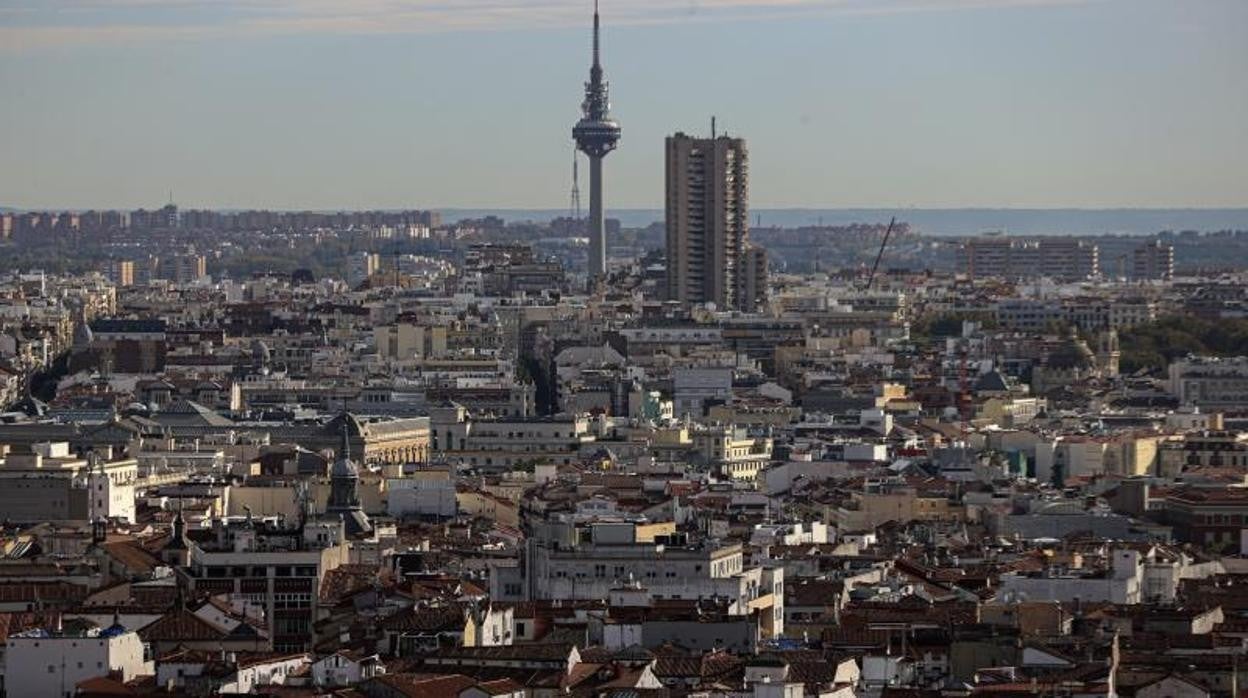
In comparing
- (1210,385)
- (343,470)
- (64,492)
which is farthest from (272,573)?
(1210,385)

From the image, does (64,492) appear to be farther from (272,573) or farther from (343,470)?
(272,573)

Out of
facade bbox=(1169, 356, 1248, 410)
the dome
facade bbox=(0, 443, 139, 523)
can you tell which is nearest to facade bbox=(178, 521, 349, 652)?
the dome

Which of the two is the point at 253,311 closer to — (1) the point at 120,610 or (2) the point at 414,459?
(2) the point at 414,459

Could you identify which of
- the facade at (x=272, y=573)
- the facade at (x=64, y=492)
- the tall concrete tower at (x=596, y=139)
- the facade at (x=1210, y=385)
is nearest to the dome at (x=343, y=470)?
the facade at (x=64, y=492)

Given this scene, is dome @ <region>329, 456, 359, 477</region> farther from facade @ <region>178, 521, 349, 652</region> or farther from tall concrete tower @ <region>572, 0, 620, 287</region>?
tall concrete tower @ <region>572, 0, 620, 287</region>

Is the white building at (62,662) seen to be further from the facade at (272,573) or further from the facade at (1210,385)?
the facade at (1210,385)
